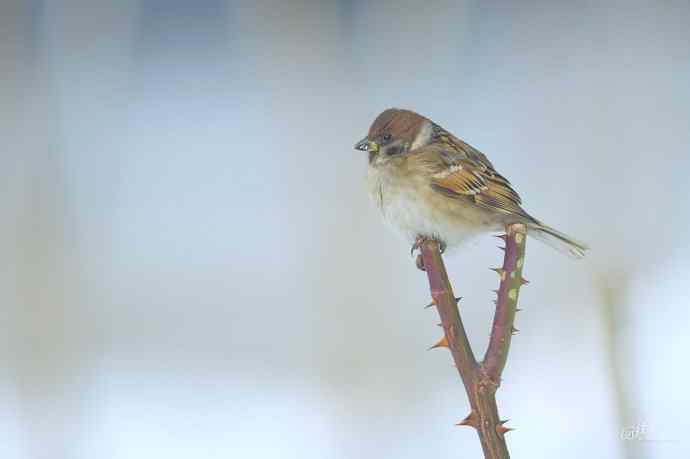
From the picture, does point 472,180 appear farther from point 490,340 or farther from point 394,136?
point 490,340

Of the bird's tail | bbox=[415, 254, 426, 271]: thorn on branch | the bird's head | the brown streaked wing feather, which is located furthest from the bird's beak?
the bird's tail

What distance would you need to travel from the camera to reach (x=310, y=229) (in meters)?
1.30

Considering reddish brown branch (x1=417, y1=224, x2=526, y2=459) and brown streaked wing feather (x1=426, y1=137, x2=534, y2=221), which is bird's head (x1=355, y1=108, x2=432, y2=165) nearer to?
brown streaked wing feather (x1=426, y1=137, x2=534, y2=221)

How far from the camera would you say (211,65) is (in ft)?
4.41

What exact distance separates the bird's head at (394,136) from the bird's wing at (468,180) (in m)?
0.03

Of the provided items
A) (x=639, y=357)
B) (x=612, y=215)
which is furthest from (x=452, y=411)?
(x=612, y=215)

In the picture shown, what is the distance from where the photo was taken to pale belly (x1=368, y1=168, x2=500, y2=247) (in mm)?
1193

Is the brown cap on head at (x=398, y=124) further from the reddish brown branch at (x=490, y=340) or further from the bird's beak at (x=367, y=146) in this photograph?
the reddish brown branch at (x=490, y=340)

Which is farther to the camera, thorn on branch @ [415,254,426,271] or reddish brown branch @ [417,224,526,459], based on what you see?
thorn on branch @ [415,254,426,271]

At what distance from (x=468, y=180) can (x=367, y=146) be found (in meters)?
0.20

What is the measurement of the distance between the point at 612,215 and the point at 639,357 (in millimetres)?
256

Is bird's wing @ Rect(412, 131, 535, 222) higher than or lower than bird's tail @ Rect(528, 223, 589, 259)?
higher

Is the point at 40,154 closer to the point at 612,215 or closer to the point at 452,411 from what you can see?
the point at 452,411

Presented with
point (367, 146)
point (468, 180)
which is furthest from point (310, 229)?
point (468, 180)
